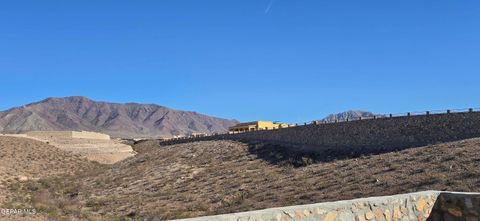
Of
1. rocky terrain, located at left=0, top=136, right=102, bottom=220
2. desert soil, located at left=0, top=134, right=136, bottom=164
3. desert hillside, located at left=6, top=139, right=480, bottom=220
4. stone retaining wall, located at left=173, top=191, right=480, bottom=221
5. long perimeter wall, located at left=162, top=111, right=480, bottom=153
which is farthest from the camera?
desert soil, located at left=0, top=134, right=136, bottom=164

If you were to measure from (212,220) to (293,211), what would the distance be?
145 cm

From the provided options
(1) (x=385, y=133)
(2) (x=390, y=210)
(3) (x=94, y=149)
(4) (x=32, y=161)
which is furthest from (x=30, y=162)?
(2) (x=390, y=210)

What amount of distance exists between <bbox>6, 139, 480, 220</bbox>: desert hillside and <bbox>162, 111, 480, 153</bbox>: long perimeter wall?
3.69m

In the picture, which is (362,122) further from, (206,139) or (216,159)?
(206,139)

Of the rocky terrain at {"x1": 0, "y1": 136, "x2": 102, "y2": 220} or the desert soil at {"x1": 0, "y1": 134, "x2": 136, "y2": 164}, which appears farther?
the desert soil at {"x1": 0, "y1": 134, "x2": 136, "y2": 164}

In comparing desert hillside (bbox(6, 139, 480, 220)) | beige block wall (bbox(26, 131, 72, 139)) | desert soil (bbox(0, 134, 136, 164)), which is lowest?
desert hillside (bbox(6, 139, 480, 220))

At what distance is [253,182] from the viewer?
31.7 metres

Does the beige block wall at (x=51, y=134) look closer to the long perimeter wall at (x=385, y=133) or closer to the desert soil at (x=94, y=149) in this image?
the desert soil at (x=94, y=149)

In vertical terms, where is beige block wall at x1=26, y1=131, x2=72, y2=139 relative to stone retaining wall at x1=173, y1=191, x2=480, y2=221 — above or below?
above

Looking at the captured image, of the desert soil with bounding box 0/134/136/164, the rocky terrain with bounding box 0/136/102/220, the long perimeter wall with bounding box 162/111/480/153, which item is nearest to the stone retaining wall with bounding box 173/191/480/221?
the long perimeter wall with bounding box 162/111/480/153

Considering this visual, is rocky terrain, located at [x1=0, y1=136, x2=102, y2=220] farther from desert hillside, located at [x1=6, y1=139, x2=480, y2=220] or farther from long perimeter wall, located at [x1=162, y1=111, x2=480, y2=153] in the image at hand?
long perimeter wall, located at [x1=162, y1=111, x2=480, y2=153]

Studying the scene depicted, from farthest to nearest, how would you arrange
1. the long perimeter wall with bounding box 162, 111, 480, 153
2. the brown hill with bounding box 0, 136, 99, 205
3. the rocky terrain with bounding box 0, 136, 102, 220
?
the brown hill with bounding box 0, 136, 99, 205 → the rocky terrain with bounding box 0, 136, 102, 220 → the long perimeter wall with bounding box 162, 111, 480, 153

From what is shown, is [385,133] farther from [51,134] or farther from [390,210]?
[51,134]

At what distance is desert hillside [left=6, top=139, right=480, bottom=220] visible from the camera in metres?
22.4
